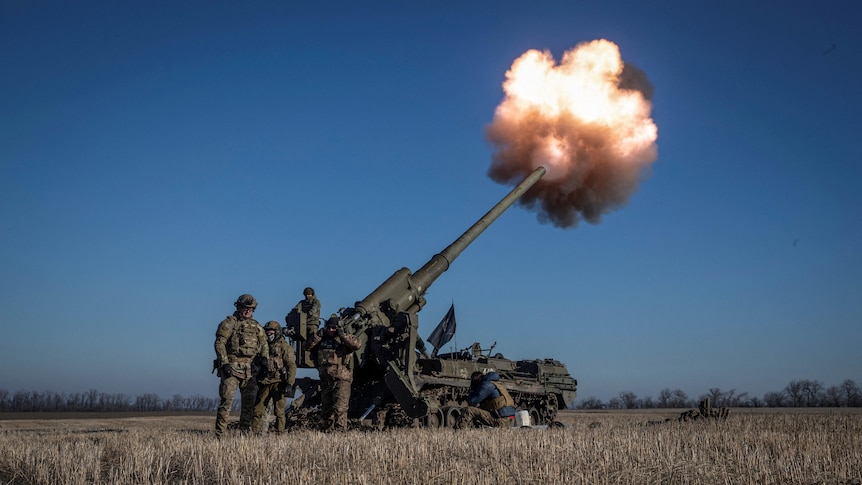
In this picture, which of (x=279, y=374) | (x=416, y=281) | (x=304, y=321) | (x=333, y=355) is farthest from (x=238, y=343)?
(x=416, y=281)

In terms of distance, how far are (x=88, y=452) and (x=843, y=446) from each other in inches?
363

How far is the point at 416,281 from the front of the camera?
678 inches

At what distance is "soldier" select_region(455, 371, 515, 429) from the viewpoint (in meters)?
13.3

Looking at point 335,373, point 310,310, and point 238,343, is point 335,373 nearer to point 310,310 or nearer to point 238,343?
point 238,343

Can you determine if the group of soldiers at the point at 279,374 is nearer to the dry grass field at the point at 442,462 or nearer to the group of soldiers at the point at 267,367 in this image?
the group of soldiers at the point at 267,367

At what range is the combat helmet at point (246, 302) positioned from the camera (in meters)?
11.8

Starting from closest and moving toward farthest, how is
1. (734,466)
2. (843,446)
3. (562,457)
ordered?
(734,466)
(562,457)
(843,446)

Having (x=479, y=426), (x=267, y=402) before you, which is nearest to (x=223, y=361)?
(x=267, y=402)

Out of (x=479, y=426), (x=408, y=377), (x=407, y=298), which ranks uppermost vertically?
(x=407, y=298)

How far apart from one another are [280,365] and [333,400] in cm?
121

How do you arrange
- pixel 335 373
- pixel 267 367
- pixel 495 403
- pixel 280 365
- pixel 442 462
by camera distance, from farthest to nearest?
pixel 495 403
pixel 335 373
pixel 280 365
pixel 267 367
pixel 442 462

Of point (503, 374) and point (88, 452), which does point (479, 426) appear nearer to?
point (503, 374)

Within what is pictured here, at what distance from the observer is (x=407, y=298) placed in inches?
663

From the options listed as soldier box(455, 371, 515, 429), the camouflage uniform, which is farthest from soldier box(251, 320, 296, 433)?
soldier box(455, 371, 515, 429)
